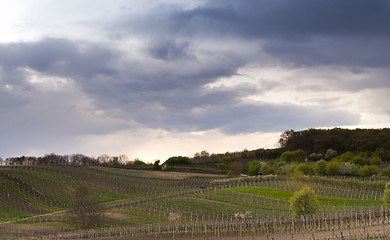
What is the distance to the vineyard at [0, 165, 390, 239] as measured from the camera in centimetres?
5281

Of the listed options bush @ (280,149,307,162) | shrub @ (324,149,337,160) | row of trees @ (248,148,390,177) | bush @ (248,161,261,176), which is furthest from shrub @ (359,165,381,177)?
shrub @ (324,149,337,160)

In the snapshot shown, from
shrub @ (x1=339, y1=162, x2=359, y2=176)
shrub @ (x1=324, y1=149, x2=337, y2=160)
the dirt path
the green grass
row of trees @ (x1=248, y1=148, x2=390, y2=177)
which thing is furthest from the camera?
shrub @ (x1=324, y1=149, x2=337, y2=160)

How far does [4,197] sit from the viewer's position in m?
90.8

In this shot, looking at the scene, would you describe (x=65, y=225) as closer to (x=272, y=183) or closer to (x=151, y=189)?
(x=151, y=189)

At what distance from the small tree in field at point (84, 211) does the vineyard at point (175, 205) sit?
728mm

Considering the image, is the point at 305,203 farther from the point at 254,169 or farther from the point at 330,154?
the point at 330,154

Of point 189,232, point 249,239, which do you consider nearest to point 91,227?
point 189,232

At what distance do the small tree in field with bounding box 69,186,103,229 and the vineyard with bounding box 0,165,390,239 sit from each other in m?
0.73

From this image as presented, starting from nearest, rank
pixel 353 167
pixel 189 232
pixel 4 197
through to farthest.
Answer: pixel 189 232 < pixel 4 197 < pixel 353 167

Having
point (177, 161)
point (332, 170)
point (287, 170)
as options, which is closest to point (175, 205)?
point (287, 170)

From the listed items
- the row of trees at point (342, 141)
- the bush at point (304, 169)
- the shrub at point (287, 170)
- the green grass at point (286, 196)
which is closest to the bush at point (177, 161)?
the row of trees at point (342, 141)

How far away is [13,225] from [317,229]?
139ft

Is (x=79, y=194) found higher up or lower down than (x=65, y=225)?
higher up

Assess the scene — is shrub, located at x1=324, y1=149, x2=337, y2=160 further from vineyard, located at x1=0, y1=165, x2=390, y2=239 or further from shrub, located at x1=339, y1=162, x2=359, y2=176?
vineyard, located at x1=0, y1=165, x2=390, y2=239
